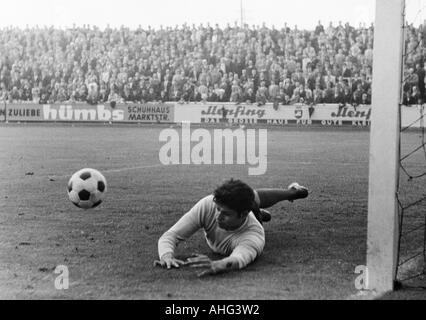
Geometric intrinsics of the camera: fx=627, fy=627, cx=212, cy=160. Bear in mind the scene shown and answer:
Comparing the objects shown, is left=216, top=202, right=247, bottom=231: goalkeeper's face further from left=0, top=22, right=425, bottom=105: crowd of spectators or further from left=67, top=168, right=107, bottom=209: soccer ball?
left=0, top=22, right=425, bottom=105: crowd of spectators

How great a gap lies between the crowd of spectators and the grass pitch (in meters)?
9.53

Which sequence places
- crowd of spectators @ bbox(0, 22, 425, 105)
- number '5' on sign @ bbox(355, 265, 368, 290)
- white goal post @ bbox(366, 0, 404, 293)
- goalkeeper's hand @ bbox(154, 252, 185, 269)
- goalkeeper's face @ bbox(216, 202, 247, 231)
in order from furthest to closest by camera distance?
crowd of spectators @ bbox(0, 22, 425, 105), goalkeeper's face @ bbox(216, 202, 247, 231), goalkeeper's hand @ bbox(154, 252, 185, 269), number '5' on sign @ bbox(355, 265, 368, 290), white goal post @ bbox(366, 0, 404, 293)

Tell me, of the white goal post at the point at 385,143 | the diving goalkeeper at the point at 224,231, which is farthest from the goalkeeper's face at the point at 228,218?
the white goal post at the point at 385,143

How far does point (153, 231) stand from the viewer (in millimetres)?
5301

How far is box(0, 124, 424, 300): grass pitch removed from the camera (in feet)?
12.5

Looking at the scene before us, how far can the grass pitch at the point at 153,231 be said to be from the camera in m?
3.81

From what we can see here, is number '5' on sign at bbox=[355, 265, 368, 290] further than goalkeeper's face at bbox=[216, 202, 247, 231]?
No

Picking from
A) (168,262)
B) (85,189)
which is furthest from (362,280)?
(85,189)

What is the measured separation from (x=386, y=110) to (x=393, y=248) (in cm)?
81

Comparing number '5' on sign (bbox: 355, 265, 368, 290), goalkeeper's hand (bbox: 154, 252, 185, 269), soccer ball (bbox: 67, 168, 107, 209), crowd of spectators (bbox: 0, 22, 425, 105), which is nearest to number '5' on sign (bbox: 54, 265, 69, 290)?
goalkeeper's hand (bbox: 154, 252, 185, 269)

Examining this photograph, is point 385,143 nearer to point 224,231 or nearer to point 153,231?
point 224,231

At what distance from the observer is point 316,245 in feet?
16.1

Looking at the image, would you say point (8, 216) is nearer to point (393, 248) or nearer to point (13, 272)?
point (13, 272)
